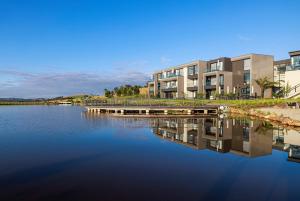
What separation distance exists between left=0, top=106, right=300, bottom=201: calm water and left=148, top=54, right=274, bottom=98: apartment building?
112ft

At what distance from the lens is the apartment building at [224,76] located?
50031 mm

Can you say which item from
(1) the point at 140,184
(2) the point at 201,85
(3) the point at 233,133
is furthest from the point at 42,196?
(2) the point at 201,85

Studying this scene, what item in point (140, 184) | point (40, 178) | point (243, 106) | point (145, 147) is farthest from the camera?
→ point (243, 106)

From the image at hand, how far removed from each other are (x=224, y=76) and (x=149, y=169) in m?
45.2

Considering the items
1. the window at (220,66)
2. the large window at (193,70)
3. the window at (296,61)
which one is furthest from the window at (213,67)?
the window at (296,61)

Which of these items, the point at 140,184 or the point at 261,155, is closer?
the point at 140,184

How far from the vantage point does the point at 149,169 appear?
35.9 feet

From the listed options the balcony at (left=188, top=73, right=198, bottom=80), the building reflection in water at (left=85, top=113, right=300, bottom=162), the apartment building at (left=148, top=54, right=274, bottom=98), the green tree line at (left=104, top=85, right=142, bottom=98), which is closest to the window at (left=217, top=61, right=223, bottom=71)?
the apartment building at (left=148, top=54, right=274, bottom=98)

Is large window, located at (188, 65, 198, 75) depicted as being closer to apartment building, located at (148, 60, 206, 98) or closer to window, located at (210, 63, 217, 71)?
apartment building, located at (148, 60, 206, 98)

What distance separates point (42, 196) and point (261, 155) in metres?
11.9

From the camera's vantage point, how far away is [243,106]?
3850 centimetres

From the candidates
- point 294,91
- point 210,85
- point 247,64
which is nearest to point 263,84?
point 247,64

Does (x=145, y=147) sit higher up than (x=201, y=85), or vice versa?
(x=201, y=85)

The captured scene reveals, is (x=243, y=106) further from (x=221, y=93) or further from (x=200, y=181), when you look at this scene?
(x=200, y=181)
